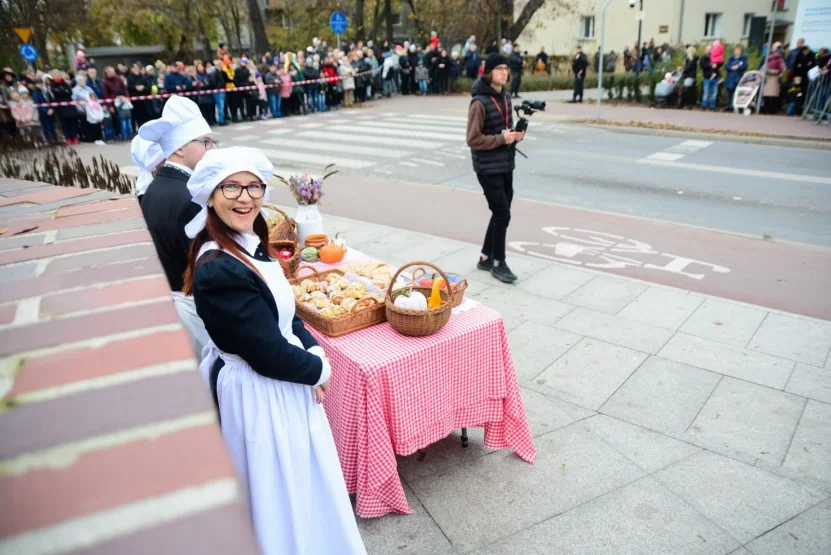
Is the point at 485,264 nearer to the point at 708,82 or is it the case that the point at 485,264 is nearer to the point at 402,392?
the point at 402,392

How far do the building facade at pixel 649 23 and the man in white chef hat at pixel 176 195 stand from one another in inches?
1366

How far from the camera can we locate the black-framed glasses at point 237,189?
105 inches

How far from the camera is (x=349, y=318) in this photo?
3.63 metres

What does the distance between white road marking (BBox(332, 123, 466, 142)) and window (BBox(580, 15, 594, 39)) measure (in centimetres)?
2451

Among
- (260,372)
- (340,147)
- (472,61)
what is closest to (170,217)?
(260,372)

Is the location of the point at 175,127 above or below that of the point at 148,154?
above

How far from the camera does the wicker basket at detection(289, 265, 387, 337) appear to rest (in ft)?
11.8

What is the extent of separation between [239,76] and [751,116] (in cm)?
1633

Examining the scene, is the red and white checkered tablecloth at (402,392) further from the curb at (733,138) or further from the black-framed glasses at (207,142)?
the curb at (733,138)

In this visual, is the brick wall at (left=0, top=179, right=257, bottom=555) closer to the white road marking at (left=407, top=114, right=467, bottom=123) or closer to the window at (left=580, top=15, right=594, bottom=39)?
the white road marking at (left=407, top=114, right=467, bottom=123)

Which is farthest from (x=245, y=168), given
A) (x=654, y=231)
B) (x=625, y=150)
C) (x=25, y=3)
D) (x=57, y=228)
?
(x=25, y=3)

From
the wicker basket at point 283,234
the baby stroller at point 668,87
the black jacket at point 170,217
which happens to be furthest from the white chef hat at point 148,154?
the baby stroller at point 668,87

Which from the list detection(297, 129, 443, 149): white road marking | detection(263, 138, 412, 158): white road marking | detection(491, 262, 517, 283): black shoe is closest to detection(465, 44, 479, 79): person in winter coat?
detection(297, 129, 443, 149): white road marking

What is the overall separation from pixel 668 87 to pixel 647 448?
1964cm
